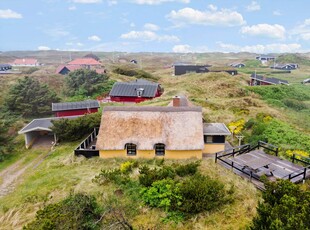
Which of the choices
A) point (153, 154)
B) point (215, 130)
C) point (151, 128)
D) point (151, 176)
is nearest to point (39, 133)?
point (151, 128)

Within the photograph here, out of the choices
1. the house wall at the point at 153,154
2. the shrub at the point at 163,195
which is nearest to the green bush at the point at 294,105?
the house wall at the point at 153,154

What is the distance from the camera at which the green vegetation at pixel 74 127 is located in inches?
1010

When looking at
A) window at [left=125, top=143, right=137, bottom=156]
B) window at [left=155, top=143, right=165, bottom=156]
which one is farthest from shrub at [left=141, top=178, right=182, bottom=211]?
window at [left=125, top=143, right=137, bottom=156]

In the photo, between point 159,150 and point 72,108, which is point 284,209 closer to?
point 159,150

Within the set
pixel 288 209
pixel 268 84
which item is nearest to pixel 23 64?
pixel 268 84

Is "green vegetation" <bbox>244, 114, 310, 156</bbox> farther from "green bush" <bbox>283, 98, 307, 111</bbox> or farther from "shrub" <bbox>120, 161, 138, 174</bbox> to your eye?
"green bush" <bbox>283, 98, 307, 111</bbox>

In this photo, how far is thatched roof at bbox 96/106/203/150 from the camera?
64.9 ft

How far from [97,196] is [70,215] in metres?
3.43

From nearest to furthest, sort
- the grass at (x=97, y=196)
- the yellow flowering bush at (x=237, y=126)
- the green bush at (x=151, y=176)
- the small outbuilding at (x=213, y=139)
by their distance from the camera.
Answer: the grass at (x=97, y=196)
the green bush at (x=151, y=176)
the small outbuilding at (x=213, y=139)
the yellow flowering bush at (x=237, y=126)

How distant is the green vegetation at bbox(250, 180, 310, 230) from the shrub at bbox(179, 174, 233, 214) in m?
2.71

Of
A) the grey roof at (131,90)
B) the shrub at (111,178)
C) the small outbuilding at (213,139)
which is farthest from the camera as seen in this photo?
the grey roof at (131,90)

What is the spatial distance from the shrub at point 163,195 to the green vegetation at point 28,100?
27846 millimetres

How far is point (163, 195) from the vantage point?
45.1ft

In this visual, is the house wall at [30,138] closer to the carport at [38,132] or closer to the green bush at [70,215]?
the carport at [38,132]
